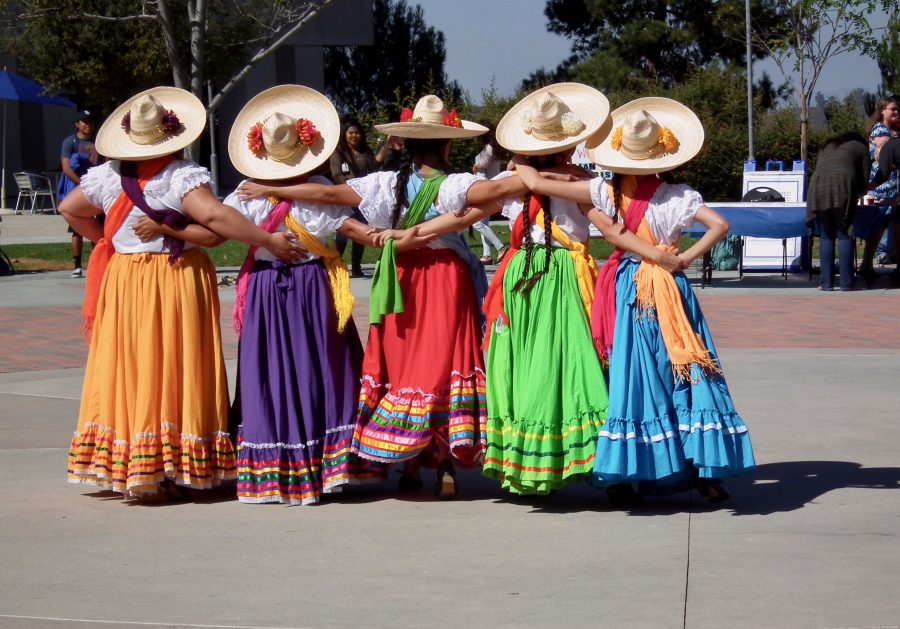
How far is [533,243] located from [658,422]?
0.97 meters

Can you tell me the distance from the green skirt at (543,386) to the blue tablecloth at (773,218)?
8.79m

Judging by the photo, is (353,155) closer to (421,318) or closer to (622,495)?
(421,318)

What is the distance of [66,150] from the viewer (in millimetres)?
16094

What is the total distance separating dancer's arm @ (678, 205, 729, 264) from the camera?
565 cm

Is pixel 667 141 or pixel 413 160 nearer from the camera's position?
pixel 667 141

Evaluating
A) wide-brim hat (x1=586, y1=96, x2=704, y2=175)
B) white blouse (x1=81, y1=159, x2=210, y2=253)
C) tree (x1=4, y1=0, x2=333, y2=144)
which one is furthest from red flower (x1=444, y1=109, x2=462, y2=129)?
tree (x1=4, y1=0, x2=333, y2=144)

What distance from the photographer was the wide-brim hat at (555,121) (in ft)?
19.4

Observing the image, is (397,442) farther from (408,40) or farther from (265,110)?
(408,40)

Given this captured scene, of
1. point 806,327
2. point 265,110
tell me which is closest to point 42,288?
point 806,327

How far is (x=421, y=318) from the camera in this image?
6109 millimetres

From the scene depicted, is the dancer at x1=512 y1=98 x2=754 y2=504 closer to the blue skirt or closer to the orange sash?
the blue skirt

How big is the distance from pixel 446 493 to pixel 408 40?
47311mm

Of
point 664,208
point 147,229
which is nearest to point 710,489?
point 664,208

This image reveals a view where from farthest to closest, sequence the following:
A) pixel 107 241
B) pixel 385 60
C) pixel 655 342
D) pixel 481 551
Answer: pixel 385 60 → pixel 107 241 → pixel 655 342 → pixel 481 551
